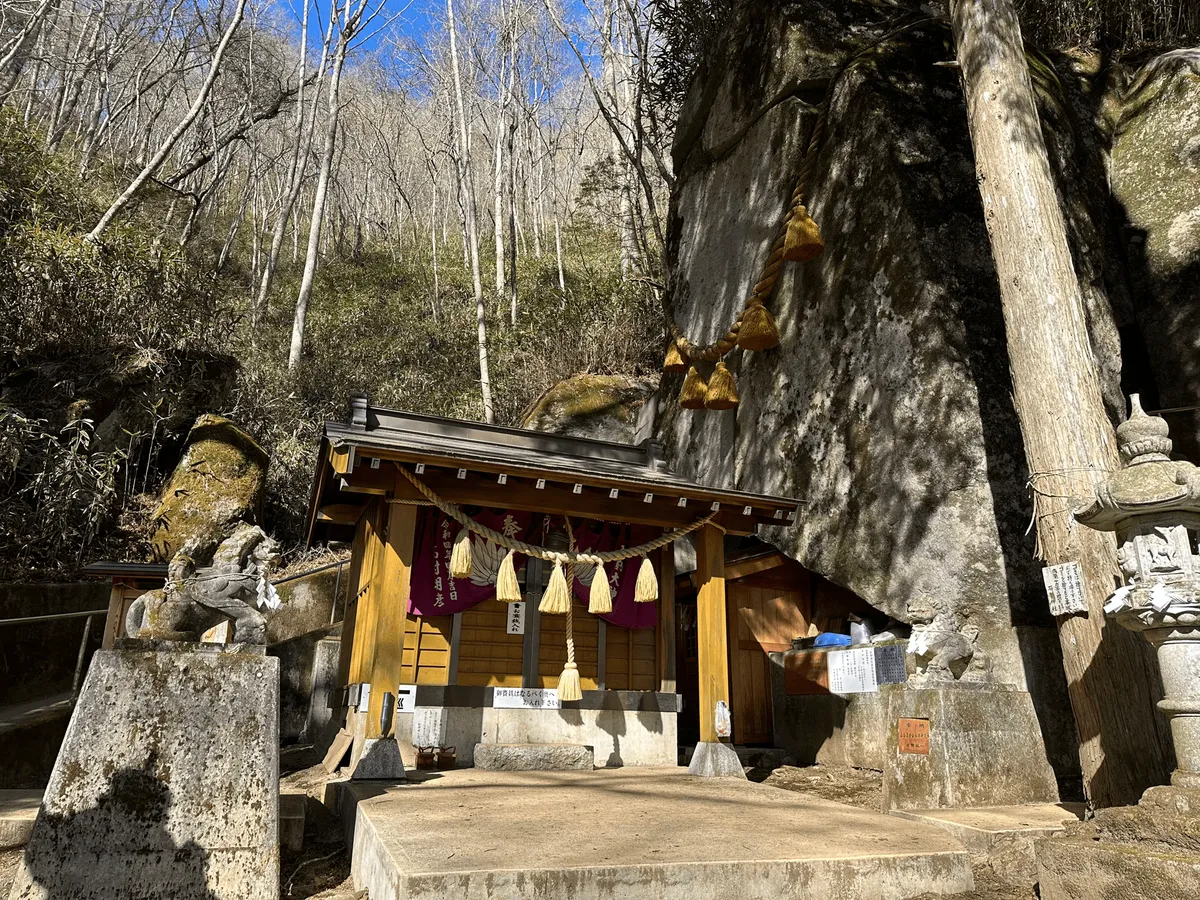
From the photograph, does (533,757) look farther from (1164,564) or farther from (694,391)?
(694,391)

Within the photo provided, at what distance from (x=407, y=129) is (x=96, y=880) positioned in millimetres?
40965

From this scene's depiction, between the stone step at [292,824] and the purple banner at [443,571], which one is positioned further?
the purple banner at [443,571]

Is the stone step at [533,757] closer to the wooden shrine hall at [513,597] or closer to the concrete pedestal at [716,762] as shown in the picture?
the wooden shrine hall at [513,597]

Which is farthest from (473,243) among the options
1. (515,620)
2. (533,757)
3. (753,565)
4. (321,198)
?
(533,757)

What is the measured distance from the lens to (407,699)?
7453 mm

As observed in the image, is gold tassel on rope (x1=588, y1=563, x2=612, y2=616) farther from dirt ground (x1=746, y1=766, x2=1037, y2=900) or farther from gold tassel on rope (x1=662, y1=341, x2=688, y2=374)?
gold tassel on rope (x1=662, y1=341, x2=688, y2=374)

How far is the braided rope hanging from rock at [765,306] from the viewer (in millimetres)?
10680

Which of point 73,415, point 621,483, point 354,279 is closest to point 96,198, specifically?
point 73,415

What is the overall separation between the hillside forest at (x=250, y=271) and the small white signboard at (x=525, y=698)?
7979 mm

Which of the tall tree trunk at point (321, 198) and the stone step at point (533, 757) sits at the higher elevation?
the tall tree trunk at point (321, 198)

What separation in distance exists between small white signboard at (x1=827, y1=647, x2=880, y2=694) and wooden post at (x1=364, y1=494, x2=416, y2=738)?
17.8 feet

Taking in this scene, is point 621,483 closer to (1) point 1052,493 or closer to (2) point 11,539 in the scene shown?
(1) point 1052,493

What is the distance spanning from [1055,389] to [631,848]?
17.0 ft

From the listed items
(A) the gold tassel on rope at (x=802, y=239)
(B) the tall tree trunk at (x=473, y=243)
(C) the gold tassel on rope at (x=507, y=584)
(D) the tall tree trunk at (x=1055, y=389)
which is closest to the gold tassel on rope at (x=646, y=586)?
(C) the gold tassel on rope at (x=507, y=584)
